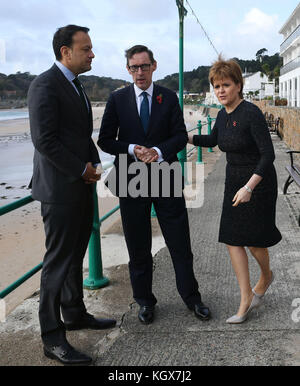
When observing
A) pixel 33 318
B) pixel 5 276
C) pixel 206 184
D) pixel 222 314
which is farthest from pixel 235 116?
pixel 206 184

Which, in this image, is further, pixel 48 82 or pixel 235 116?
pixel 235 116

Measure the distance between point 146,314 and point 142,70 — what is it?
1.63 m

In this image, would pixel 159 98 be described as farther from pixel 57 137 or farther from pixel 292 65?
pixel 292 65

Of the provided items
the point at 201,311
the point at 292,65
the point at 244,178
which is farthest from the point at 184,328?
the point at 292,65

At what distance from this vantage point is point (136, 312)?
342 cm

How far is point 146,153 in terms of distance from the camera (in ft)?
9.89

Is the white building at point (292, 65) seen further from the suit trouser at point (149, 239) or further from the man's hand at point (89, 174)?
the man's hand at point (89, 174)

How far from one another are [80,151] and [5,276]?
333 cm

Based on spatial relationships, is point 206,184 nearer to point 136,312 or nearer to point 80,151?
point 136,312

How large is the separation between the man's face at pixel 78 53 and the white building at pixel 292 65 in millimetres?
44635

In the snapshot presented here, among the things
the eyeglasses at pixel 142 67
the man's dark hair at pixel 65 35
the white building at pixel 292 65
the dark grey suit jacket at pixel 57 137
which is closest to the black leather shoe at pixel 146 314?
the dark grey suit jacket at pixel 57 137

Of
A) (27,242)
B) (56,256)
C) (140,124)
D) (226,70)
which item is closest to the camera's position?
(56,256)

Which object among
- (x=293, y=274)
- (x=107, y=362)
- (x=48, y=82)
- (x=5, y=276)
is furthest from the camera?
(x=5, y=276)

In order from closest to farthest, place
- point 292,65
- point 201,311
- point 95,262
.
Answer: point 201,311
point 95,262
point 292,65
